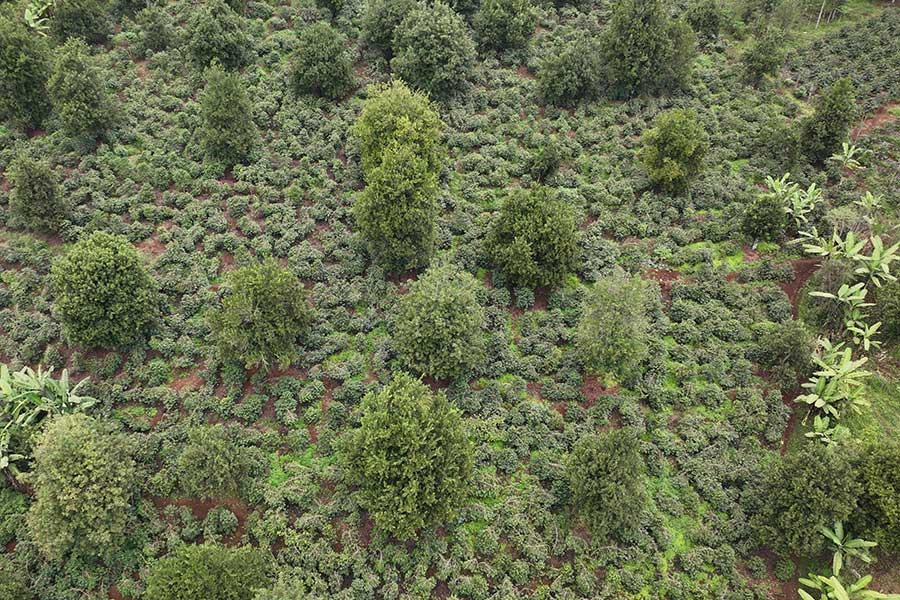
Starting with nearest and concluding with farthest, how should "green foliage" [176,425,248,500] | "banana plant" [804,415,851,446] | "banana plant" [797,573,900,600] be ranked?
"banana plant" [797,573,900,600]
"green foliage" [176,425,248,500]
"banana plant" [804,415,851,446]

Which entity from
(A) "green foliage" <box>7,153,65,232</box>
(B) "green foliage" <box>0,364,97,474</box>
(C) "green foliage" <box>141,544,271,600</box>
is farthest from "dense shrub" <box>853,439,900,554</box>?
(A) "green foliage" <box>7,153,65,232</box>

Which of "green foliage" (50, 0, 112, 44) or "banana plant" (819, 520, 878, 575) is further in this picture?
"green foliage" (50, 0, 112, 44)

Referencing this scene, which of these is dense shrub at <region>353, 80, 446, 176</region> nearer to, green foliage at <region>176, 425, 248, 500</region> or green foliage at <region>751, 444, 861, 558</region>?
green foliage at <region>176, 425, 248, 500</region>

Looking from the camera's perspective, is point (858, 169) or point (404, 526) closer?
point (404, 526)

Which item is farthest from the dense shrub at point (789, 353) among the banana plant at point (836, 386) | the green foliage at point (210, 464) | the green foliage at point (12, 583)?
the green foliage at point (12, 583)

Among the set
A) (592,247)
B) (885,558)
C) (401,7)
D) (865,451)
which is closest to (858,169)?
(592,247)

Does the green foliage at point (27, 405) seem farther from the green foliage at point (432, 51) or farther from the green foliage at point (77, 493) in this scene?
the green foliage at point (432, 51)

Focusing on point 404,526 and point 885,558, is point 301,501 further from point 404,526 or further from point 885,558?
point 885,558
